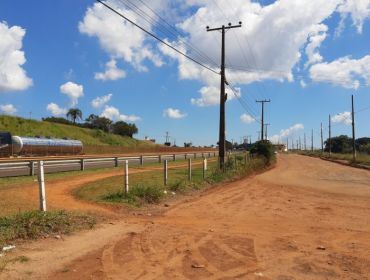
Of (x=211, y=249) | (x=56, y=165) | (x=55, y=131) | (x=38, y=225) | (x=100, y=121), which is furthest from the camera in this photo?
(x=100, y=121)

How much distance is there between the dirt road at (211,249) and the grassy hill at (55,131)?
69144 millimetres

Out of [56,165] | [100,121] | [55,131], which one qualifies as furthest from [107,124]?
[56,165]

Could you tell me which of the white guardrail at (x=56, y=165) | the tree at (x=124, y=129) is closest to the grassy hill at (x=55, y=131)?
the tree at (x=124, y=129)

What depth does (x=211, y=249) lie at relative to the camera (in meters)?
9.32

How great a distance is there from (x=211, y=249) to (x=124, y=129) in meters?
143

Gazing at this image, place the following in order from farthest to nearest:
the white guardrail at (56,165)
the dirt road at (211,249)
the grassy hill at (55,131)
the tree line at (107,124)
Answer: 1. the tree line at (107,124)
2. the grassy hill at (55,131)
3. the white guardrail at (56,165)
4. the dirt road at (211,249)

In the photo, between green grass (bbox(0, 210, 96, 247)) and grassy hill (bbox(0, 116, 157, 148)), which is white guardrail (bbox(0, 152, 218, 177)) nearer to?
green grass (bbox(0, 210, 96, 247))

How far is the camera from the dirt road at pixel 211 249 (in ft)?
25.3

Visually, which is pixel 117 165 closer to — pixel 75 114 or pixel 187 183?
pixel 187 183

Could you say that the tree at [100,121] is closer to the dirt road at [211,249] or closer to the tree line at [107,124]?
the tree line at [107,124]

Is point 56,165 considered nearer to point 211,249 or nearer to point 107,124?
point 211,249

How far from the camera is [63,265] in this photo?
26.2ft

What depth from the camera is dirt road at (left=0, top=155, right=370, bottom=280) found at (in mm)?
7719

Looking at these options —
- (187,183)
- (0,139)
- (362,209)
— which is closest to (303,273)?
(362,209)
